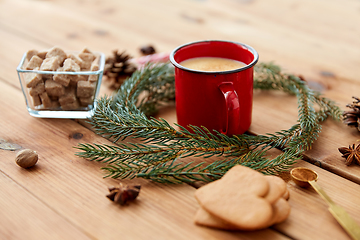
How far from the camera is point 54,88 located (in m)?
0.95

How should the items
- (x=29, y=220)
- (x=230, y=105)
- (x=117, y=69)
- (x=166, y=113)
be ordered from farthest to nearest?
1. (x=117, y=69)
2. (x=166, y=113)
3. (x=230, y=105)
4. (x=29, y=220)

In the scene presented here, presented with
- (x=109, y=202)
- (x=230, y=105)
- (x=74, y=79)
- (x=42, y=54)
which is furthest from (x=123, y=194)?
(x=42, y=54)

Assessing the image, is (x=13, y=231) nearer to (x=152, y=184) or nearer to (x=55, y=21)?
(x=152, y=184)

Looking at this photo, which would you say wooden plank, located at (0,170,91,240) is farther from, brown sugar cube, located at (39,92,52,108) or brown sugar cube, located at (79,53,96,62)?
brown sugar cube, located at (79,53,96,62)

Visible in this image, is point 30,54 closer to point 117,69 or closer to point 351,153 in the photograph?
point 117,69

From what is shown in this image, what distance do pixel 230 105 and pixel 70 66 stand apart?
0.45 metres

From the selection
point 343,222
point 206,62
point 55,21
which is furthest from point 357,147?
point 55,21

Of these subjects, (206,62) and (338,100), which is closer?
(206,62)

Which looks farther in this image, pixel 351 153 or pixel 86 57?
pixel 86 57

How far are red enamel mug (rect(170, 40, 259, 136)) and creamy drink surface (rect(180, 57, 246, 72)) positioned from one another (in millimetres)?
18

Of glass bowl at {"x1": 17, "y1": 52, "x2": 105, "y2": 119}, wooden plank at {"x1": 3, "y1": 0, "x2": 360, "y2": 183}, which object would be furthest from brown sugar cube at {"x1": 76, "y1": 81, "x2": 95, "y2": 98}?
wooden plank at {"x1": 3, "y1": 0, "x2": 360, "y2": 183}

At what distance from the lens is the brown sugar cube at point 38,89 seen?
0.96 metres

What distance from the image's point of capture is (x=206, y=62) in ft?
3.19

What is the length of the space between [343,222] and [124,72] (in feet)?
2.74
